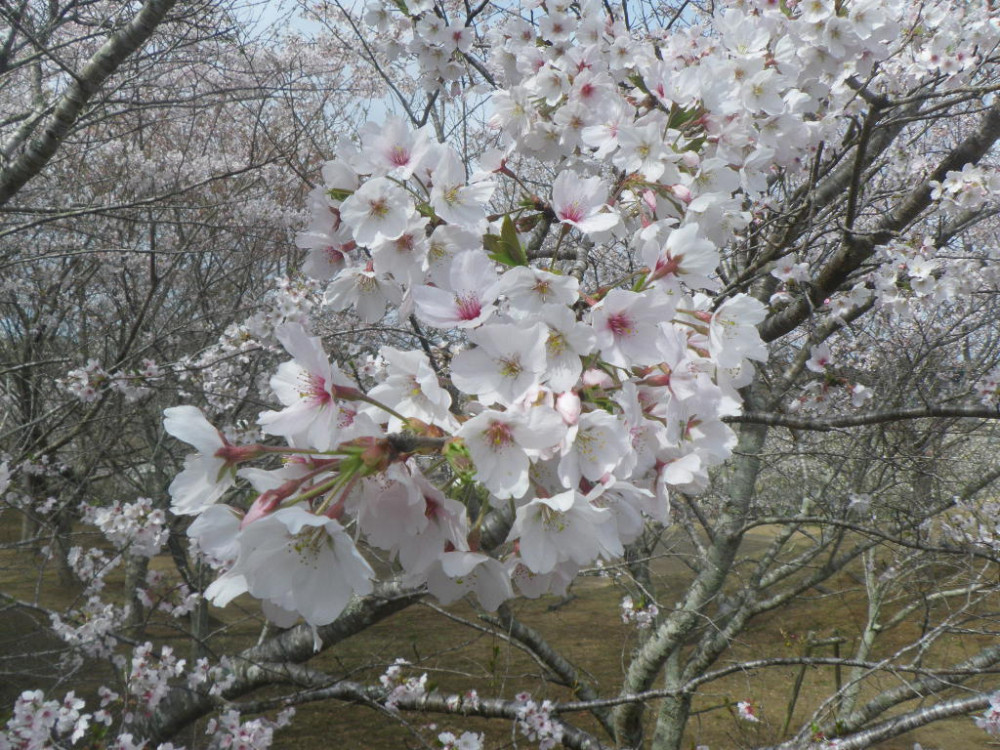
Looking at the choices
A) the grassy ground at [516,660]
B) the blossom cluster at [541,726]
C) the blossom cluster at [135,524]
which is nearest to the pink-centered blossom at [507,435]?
the grassy ground at [516,660]

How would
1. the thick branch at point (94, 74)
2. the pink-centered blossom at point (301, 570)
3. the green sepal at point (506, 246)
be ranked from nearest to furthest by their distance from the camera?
the pink-centered blossom at point (301, 570)
the green sepal at point (506, 246)
the thick branch at point (94, 74)

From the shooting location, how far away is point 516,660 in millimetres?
7547

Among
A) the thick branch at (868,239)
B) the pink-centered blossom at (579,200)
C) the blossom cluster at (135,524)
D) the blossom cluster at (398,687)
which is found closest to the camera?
the pink-centered blossom at (579,200)

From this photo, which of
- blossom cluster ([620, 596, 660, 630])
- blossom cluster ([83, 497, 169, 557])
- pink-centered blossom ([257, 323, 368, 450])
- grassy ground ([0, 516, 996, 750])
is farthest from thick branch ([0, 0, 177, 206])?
blossom cluster ([620, 596, 660, 630])

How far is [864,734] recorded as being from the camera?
2.76 meters

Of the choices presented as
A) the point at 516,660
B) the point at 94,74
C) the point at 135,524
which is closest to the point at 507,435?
the point at 94,74

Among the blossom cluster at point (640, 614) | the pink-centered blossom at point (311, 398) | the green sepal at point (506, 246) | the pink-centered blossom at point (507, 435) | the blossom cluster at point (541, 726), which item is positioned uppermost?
the blossom cluster at point (640, 614)

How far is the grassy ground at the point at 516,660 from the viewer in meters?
5.97

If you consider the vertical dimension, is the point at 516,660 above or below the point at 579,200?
below

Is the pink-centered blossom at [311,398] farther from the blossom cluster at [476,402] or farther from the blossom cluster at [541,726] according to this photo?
the blossom cluster at [541,726]

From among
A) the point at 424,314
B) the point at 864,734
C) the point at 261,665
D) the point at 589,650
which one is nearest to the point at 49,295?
the point at 261,665

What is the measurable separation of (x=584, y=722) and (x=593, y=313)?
7409 mm

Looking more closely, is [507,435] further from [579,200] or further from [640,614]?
[640,614]

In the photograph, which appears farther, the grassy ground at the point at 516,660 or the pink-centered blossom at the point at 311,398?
the grassy ground at the point at 516,660
